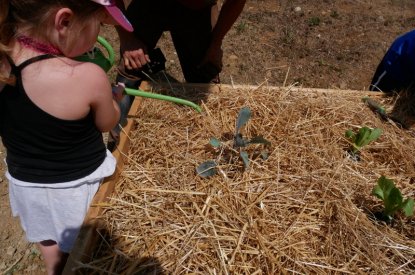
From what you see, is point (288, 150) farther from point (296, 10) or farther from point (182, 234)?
point (296, 10)

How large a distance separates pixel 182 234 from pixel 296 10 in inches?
150

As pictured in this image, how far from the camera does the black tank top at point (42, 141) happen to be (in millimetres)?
1152

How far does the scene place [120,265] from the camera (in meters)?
1.40

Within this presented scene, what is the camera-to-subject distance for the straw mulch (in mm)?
1403

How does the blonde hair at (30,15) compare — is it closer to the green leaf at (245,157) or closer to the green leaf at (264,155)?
the green leaf at (245,157)

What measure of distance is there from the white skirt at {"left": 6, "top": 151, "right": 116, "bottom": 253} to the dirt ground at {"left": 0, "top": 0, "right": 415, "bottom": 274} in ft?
6.83

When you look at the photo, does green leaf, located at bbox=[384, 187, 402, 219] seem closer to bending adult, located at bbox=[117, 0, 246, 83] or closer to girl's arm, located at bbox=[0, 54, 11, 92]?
bending adult, located at bbox=[117, 0, 246, 83]

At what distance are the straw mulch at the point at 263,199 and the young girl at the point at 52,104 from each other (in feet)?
0.88

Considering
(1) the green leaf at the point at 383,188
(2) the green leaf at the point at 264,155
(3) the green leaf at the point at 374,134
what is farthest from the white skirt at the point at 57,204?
(3) the green leaf at the point at 374,134

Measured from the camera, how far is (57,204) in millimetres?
1418

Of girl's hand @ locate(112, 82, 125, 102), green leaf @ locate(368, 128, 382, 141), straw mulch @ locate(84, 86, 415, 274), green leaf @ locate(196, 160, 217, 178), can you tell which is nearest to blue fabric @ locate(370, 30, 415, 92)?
straw mulch @ locate(84, 86, 415, 274)

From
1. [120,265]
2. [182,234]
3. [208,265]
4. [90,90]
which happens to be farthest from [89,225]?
[90,90]

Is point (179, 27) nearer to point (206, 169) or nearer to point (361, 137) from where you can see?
point (206, 169)

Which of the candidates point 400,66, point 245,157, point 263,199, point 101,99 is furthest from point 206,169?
point 400,66
